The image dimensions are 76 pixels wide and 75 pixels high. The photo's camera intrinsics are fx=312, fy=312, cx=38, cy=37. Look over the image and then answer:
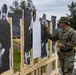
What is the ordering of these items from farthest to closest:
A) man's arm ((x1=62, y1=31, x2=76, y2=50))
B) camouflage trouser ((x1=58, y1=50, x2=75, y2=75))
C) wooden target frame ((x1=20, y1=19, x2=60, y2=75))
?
camouflage trouser ((x1=58, y1=50, x2=75, y2=75))
man's arm ((x1=62, y1=31, x2=76, y2=50))
wooden target frame ((x1=20, y1=19, x2=60, y2=75))

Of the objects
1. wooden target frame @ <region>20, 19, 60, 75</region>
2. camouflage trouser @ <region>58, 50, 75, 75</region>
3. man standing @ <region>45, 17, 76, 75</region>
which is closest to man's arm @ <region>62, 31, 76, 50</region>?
man standing @ <region>45, 17, 76, 75</region>

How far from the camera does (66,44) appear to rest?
237 inches

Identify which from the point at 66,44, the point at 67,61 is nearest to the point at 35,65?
the point at 67,61

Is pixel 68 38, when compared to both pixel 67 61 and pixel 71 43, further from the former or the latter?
pixel 67 61

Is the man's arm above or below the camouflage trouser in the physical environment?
above

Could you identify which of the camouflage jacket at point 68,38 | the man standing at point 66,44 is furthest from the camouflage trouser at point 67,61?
the camouflage jacket at point 68,38

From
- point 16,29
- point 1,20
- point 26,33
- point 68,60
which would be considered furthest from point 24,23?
point 68,60

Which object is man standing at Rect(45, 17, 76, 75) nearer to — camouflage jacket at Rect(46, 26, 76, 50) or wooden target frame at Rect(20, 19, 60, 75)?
camouflage jacket at Rect(46, 26, 76, 50)

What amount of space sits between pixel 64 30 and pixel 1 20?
2.02 meters

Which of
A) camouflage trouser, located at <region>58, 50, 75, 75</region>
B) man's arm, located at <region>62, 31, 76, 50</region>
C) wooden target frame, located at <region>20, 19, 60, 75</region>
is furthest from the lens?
camouflage trouser, located at <region>58, 50, 75, 75</region>

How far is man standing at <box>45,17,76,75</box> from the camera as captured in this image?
598 centimetres

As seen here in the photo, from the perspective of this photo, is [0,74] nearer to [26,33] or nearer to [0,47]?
[0,47]

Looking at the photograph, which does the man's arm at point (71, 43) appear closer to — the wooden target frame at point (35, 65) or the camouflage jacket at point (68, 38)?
the camouflage jacket at point (68, 38)

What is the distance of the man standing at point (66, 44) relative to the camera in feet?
19.6
